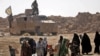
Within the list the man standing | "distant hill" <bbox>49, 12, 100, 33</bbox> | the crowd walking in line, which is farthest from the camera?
"distant hill" <bbox>49, 12, 100, 33</bbox>

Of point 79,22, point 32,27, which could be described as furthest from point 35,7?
point 79,22

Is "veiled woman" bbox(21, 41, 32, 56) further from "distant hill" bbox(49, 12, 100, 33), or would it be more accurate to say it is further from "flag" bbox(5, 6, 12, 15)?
"distant hill" bbox(49, 12, 100, 33)

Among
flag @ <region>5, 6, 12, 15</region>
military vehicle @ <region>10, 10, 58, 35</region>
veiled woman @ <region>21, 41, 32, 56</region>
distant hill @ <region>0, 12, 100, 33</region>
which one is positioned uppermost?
veiled woman @ <region>21, 41, 32, 56</region>

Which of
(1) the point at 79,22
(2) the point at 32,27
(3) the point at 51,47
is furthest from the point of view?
(1) the point at 79,22

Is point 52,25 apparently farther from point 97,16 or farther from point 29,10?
point 97,16

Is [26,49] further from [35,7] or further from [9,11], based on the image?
[9,11]

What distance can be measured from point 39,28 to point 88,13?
3620cm

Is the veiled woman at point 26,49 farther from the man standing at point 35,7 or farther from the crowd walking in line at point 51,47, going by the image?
the man standing at point 35,7

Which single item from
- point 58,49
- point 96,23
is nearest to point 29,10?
point 96,23

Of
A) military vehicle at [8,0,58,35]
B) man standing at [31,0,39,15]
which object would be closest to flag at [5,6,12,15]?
military vehicle at [8,0,58,35]

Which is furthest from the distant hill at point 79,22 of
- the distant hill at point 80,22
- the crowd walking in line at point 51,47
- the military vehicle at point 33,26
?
the crowd walking in line at point 51,47

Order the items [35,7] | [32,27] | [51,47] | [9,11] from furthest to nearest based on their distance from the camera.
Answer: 1. [9,11]
2. [35,7]
3. [32,27]
4. [51,47]

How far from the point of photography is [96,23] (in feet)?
215

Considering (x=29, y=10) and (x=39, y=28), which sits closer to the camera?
(x=39, y=28)
